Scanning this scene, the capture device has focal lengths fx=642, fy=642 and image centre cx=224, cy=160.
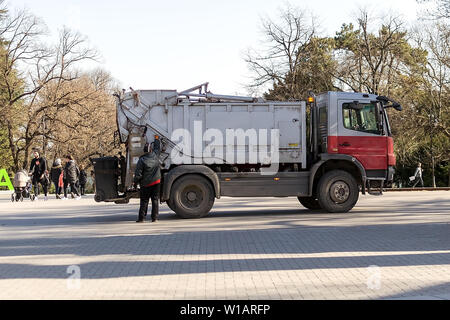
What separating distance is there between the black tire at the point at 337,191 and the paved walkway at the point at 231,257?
0.66 metres

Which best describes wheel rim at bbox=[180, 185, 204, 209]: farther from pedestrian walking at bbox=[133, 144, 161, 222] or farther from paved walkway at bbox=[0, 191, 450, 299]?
pedestrian walking at bbox=[133, 144, 161, 222]

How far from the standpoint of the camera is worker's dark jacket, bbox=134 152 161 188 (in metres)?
15.0

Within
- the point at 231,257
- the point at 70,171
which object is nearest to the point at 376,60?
the point at 70,171

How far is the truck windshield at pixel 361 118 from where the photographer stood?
17.0 metres

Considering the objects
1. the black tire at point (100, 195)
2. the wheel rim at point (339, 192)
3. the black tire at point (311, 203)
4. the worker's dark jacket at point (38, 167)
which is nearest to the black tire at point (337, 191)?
the wheel rim at point (339, 192)

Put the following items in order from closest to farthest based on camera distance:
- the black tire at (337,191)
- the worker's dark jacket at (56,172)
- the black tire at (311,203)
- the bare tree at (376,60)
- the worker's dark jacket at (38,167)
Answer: the black tire at (337,191) → the black tire at (311,203) → the worker's dark jacket at (38,167) → the worker's dark jacket at (56,172) → the bare tree at (376,60)

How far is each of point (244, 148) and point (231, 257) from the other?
23.6 ft

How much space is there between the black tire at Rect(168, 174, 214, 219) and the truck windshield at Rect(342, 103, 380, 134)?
4.09 meters

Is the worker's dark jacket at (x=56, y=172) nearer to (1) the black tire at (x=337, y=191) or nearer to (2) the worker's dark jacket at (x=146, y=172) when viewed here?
(2) the worker's dark jacket at (x=146, y=172)

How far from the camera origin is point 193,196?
16.1 m

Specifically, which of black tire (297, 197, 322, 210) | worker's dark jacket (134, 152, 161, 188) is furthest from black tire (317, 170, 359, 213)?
worker's dark jacket (134, 152, 161, 188)
